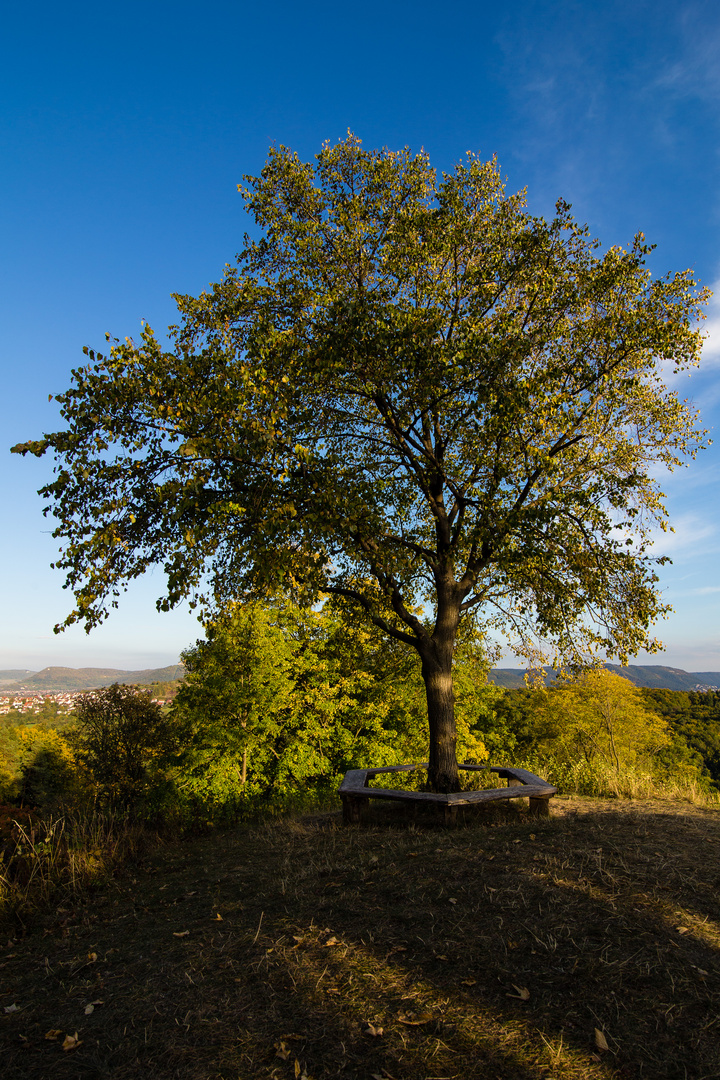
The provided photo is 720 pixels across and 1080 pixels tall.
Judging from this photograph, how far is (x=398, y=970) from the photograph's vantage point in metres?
3.79

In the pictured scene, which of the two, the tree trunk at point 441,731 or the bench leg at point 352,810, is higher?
the tree trunk at point 441,731

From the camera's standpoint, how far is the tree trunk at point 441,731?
945 centimetres

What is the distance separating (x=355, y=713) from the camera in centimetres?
2539

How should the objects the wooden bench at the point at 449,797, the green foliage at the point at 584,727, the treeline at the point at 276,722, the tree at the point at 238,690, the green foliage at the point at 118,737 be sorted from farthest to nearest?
the green foliage at the point at 584,727
the green foliage at the point at 118,737
the tree at the point at 238,690
the treeline at the point at 276,722
the wooden bench at the point at 449,797

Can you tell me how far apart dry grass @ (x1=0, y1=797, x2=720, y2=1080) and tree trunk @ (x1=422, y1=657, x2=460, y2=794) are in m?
2.77

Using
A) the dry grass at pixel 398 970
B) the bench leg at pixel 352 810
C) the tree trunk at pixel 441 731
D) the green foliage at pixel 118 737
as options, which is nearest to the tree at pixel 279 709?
the green foliage at pixel 118 737

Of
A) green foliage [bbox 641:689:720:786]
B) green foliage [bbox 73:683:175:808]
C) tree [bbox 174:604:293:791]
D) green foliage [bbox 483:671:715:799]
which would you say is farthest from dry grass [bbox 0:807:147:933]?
green foliage [bbox 641:689:720:786]

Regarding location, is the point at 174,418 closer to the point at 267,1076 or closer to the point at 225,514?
the point at 225,514

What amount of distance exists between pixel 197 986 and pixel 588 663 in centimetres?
907

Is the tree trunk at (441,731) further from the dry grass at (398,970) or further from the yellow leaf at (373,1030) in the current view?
the yellow leaf at (373,1030)

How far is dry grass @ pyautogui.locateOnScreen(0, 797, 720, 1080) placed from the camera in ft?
9.74

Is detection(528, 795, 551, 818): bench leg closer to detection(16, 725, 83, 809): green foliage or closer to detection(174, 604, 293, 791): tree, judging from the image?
detection(174, 604, 293, 791): tree

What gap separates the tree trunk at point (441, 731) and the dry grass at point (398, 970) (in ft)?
9.10

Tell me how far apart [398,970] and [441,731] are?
5.92 meters
